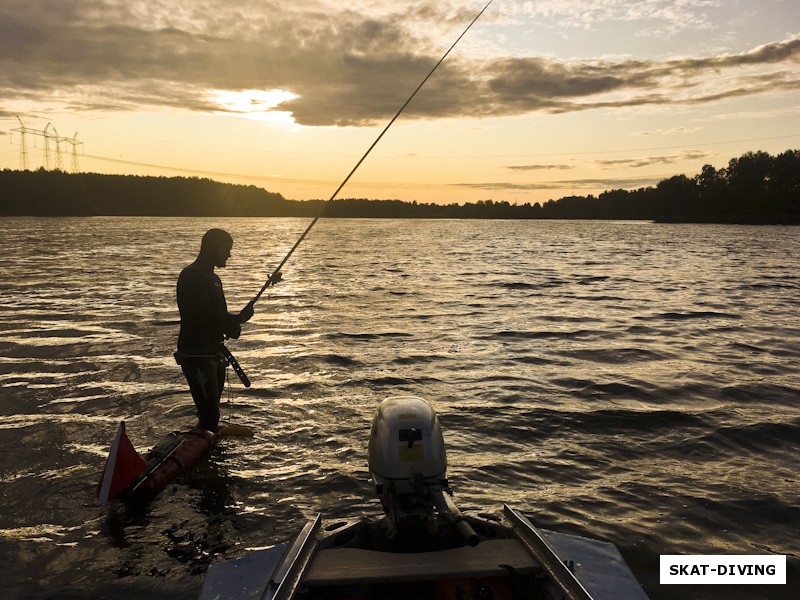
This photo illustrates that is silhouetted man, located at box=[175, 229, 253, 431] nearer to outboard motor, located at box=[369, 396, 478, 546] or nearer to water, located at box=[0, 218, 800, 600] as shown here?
water, located at box=[0, 218, 800, 600]

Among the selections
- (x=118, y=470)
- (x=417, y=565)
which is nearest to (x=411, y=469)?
(x=417, y=565)

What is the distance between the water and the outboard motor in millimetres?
2327

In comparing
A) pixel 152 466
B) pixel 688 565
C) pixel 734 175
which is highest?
pixel 734 175

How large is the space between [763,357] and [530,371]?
7024 millimetres

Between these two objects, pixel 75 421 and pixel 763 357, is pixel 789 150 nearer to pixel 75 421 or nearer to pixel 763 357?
pixel 763 357

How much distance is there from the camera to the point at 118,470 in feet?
25.0

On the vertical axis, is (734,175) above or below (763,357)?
above

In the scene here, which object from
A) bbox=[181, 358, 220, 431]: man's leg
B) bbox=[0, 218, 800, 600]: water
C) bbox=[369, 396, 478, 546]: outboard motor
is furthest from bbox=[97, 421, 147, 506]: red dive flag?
bbox=[369, 396, 478, 546]: outboard motor

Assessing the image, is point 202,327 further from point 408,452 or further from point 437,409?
point 437,409

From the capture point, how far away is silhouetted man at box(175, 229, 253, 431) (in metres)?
8.71

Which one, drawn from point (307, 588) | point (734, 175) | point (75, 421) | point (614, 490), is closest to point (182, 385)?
point (75, 421)

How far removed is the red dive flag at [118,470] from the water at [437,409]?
0.46 meters

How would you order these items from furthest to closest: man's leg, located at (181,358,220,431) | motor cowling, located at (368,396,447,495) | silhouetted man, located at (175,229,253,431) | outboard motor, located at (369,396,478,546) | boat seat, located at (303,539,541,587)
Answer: man's leg, located at (181,358,220,431)
silhouetted man, located at (175,229,253,431)
motor cowling, located at (368,396,447,495)
outboard motor, located at (369,396,478,546)
boat seat, located at (303,539,541,587)

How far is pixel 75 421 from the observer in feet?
37.3
